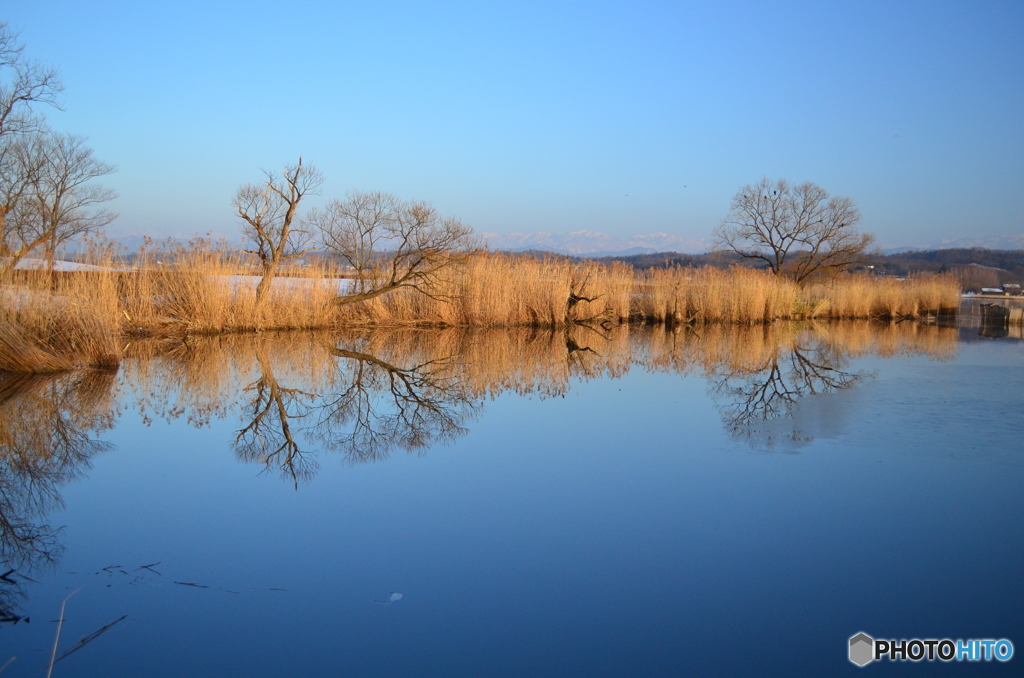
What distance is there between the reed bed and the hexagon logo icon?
898 centimetres

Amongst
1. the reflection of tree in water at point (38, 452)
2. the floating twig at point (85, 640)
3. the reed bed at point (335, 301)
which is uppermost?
the reed bed at point (335, 301)

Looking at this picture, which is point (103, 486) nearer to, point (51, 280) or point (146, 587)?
point (146, 587)

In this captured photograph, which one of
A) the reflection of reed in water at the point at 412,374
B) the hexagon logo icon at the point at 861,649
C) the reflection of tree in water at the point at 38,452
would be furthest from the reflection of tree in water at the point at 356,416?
the hexagon logo icon at the point at 861,649

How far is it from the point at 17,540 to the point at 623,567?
3.10 m

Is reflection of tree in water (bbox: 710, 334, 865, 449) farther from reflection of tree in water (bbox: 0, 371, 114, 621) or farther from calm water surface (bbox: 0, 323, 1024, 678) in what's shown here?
reflection of tree in water (bbox: 0, 371, 114, 621)

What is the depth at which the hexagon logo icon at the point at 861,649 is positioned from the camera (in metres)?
2.65

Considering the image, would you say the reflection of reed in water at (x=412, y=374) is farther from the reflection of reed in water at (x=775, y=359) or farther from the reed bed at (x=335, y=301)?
the reed bed at (x=335, y=301)

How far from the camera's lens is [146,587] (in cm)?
310

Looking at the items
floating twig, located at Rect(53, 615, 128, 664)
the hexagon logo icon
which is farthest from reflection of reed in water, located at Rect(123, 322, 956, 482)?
the hexagon logo icon

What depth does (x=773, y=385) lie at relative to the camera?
8547 mm

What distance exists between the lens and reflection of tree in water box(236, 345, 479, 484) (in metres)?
5.41

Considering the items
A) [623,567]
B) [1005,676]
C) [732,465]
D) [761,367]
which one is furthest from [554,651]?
[761,367]

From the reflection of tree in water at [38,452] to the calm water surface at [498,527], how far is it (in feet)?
0.08

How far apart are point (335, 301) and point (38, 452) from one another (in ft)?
29.1
